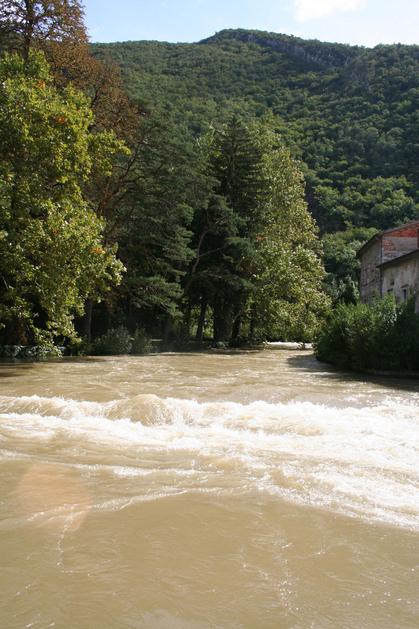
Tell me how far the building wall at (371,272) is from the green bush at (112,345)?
568 inches

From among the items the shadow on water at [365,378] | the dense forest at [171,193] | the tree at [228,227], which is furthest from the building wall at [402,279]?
the tree at [228,227]

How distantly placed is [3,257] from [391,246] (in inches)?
921

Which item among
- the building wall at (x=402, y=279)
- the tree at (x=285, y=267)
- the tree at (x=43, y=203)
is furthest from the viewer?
the tree at (x=285, y=267)

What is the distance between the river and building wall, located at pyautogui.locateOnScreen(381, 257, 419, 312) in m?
18.8

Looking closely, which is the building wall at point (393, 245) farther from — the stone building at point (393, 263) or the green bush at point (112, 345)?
the green bush at point (112, 345)

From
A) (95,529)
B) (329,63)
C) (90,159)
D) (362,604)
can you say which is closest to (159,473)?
(95,529)

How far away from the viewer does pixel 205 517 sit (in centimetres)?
505

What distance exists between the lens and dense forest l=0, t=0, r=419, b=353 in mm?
A: 18906

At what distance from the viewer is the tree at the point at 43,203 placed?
18.3m

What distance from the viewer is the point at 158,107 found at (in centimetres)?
3077

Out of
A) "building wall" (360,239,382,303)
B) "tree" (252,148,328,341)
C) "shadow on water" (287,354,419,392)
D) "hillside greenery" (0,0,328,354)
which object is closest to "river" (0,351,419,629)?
"shadow on water" (287,354,419,392)

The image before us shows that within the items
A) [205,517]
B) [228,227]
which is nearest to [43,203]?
[205,517]

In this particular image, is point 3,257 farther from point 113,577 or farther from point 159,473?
point 113,577

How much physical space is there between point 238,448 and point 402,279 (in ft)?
80.0
